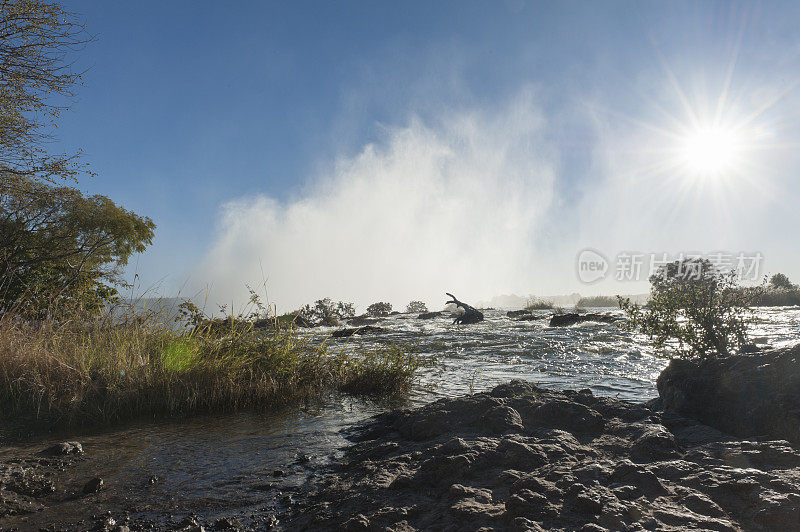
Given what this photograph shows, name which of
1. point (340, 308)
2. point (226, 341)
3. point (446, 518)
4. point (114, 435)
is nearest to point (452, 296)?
point (340, 308)

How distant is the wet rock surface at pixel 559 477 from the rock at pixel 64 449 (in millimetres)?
2346

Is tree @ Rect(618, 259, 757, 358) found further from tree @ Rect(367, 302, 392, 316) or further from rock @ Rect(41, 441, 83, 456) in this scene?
tree @ Rect(367, 302, 392, 316)

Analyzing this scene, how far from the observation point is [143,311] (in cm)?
643

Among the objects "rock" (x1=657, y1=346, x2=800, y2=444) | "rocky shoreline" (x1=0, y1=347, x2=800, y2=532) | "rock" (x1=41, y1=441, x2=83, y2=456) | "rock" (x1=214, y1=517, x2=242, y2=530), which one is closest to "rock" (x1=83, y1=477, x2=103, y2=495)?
"rocky shoreline" (x1=0, y1=347, x2=800, y2=532)

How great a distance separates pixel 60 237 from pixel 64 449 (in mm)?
16878

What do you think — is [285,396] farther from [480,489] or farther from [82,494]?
[480,489]

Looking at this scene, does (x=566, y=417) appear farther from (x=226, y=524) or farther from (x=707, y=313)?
(x=707, y=313)

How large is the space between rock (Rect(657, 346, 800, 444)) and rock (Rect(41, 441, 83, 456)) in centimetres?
548

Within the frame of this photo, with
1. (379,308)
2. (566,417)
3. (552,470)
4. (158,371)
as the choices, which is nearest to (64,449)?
(158,371)

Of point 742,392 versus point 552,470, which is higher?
point 742,392

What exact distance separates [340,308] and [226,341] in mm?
26912

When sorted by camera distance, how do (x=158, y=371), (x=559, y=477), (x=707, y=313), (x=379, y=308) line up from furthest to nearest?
(x=379, y=308) → (x=707, y=313) → (x=158, y=371) → (x=559, y=477)

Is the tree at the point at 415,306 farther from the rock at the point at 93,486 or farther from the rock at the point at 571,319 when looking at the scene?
the rock at the point at 93,486

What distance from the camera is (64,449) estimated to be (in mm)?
3596
